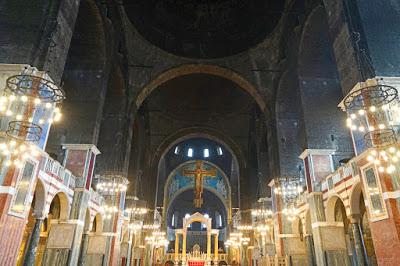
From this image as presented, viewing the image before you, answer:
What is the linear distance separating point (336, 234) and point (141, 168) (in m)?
17.8

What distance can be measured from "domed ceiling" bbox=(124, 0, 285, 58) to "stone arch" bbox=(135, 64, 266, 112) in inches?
36.0

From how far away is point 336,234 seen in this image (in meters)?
12.5

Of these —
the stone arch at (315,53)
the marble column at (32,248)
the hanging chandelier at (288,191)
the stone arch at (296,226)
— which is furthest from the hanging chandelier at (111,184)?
the stone arch at (315,53)

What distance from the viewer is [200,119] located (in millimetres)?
29938

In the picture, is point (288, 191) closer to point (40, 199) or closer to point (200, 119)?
point (40, 199)

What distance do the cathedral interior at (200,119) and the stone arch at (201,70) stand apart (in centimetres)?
15

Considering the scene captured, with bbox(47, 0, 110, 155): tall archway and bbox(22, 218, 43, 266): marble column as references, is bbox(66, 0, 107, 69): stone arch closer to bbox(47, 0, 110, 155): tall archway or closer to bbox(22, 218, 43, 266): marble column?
bbox(47, 0, 110, 155): tall archway

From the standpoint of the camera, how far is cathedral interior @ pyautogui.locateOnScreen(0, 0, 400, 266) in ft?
27.2

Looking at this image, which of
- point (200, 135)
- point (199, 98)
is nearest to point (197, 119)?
point (200, 135)

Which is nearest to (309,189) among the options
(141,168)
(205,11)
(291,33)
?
(291,33)

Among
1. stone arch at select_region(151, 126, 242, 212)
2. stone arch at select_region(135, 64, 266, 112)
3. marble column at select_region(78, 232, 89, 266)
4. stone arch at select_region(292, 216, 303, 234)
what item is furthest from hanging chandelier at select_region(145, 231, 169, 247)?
stone arch at select_region(292, 216, 303, 234)

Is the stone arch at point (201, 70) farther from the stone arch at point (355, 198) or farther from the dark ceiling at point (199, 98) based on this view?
the stone arch at point (355, 198)

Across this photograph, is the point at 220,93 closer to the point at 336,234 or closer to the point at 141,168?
the point at 141,168

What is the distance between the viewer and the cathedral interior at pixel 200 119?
8305 mm
